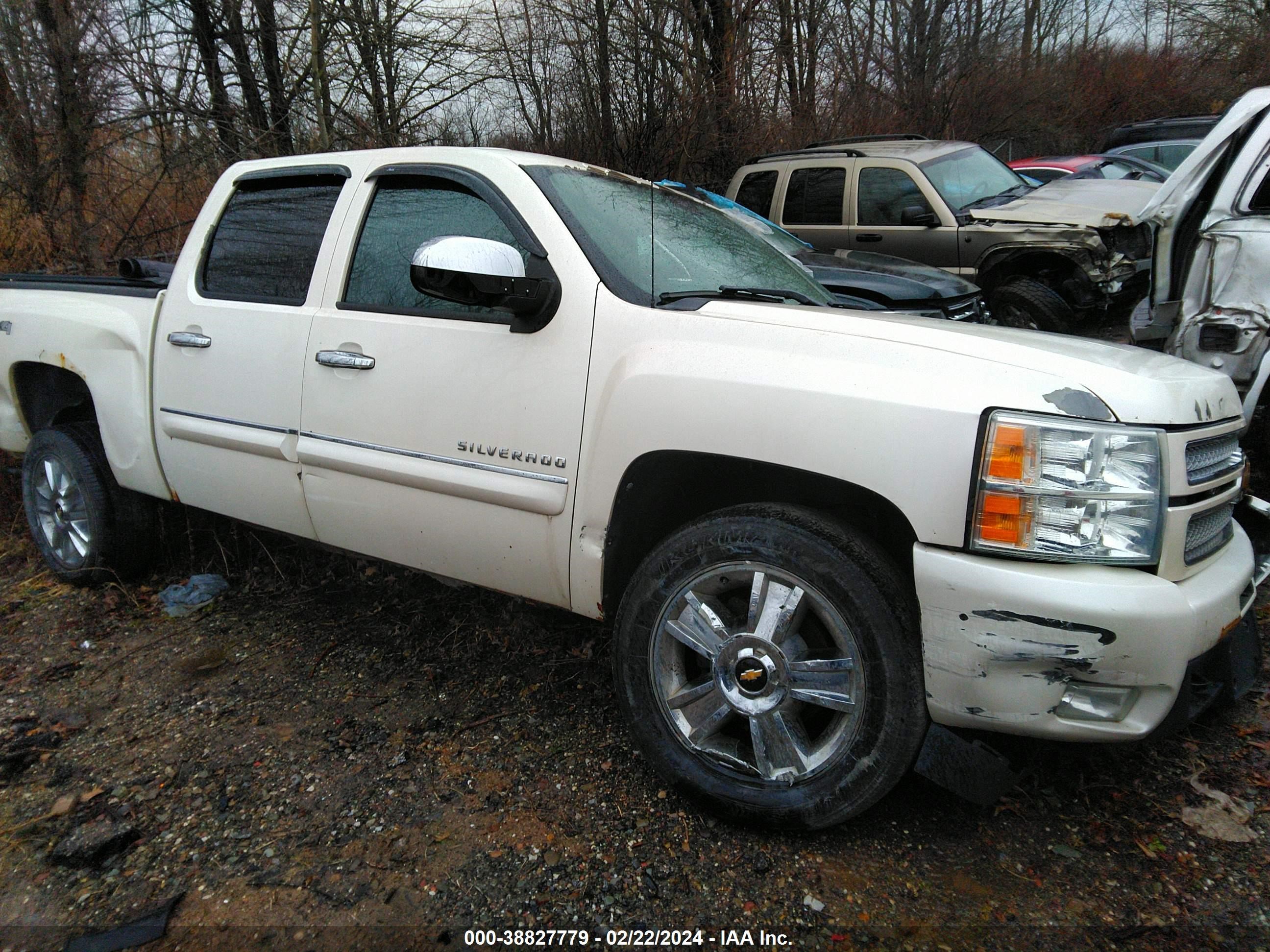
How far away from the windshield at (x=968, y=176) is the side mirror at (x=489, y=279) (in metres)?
6.22

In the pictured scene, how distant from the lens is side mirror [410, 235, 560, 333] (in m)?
2.49

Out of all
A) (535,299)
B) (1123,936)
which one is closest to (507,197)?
(535,299)

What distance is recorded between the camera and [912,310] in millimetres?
5496

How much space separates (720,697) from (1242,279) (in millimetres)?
3495

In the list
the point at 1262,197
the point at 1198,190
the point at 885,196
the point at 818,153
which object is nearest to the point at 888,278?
the point at 1198,190

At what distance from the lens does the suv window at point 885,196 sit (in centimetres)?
798

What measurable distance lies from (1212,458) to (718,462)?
123cm

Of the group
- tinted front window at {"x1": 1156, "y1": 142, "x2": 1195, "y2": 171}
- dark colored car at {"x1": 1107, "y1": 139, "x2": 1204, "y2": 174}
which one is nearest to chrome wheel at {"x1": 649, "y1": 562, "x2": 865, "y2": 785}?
dark colored car at {"x1": 1107, "y1": 139, "x2": 1204, "y2": 174}

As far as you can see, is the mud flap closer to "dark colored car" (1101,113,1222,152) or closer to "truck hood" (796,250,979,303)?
"truck hood" (796,250,979,303)

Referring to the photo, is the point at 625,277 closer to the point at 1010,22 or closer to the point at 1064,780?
the point at 1064,780

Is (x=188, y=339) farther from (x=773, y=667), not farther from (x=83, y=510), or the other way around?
(x=773, y=667)

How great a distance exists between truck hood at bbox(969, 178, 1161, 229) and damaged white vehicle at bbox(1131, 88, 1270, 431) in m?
2.14

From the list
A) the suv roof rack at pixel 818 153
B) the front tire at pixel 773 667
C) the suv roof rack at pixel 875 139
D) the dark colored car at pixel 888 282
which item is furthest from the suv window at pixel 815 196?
the front tire at pixel 773 667

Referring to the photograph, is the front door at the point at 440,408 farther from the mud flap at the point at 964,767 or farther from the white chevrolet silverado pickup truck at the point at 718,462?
the mud flap at the point at 964,767
